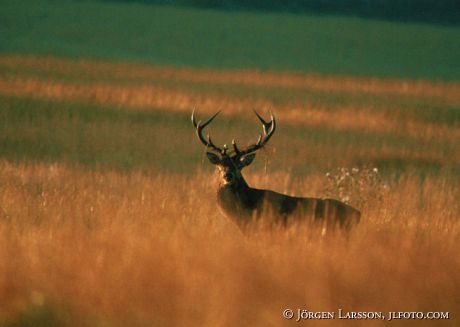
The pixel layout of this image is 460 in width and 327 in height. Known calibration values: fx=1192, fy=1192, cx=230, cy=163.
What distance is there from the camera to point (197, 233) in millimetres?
9891

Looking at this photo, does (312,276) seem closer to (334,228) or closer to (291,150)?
(334,228)

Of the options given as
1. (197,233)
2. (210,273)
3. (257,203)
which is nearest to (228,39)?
(257,203)

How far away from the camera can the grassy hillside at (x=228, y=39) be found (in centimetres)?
5184

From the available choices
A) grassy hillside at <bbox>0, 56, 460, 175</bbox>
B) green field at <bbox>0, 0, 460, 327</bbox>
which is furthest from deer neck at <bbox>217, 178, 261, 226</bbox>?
grassy hillside at <bbox>0, 56, 460, 175</bbox>

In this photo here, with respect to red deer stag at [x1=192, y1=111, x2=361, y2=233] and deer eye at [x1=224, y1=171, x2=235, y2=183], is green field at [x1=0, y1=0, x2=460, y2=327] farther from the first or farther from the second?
deer eye at [x1=224, y1=171, x2=235, y2=183]

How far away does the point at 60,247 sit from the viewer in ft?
30.3

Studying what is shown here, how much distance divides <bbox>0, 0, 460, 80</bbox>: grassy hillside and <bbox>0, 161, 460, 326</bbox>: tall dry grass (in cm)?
3874

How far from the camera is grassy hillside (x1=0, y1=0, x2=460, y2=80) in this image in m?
51.8

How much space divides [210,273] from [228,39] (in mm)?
52218

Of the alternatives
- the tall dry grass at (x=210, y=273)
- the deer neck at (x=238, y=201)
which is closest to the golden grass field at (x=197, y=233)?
the tall dry grass at (x=210, y=273)

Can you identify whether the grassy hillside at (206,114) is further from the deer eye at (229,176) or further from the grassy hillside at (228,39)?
the deer eye at (229,176)

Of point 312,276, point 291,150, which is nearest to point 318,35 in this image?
→ point 291,150

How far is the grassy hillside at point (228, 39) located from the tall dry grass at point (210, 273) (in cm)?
3874

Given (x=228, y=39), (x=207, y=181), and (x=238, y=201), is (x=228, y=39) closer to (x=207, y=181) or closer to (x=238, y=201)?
(x=207, y=181)
